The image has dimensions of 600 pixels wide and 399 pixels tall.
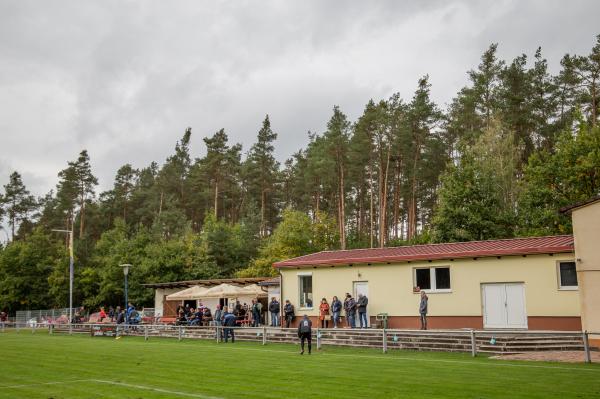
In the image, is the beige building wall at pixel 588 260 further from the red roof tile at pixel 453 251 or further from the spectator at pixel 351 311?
the spectator at pixel 351 311

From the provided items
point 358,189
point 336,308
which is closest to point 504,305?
point 336,308

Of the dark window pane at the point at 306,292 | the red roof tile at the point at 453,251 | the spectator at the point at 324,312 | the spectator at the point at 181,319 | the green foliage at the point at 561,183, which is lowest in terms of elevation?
the spectator at the point at 181,319

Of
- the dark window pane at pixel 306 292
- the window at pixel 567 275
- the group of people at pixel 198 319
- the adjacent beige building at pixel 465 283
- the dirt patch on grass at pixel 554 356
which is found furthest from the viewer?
the group of people at pixel 198 319

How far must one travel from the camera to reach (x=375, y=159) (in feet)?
189

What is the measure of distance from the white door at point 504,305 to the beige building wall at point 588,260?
15.6ft

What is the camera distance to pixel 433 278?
26625mm

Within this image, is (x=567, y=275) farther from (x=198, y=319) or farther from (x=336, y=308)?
(x=198, y=319)

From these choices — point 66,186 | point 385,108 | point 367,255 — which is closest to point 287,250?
point 385,108

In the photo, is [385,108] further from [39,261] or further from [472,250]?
[39,261]

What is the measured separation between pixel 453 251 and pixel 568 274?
16.2ft

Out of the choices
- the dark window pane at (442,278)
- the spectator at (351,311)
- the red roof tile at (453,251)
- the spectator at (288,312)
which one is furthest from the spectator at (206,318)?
the dark window pane at (442,278)

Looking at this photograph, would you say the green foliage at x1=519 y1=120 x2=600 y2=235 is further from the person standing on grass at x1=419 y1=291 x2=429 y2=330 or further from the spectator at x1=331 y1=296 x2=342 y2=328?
the spectator at x1=331 y1=296 x2=342 y2=328

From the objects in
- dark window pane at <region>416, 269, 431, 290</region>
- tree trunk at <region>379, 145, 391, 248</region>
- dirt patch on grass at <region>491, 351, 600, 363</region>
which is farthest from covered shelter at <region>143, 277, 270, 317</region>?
dirt patch on grass at <region>491, 351, 600, 363</region>

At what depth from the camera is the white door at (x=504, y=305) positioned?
24.2 meters
